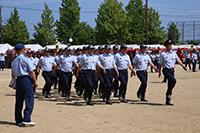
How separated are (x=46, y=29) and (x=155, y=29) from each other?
15.4m

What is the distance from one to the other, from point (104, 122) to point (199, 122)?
2.34 metres

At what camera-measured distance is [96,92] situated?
2048 centimetres

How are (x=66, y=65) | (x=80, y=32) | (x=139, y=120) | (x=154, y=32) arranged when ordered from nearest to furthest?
(x=139, y=120), (x=66, y=65), (x=80, y=32), (x=154, y=32)

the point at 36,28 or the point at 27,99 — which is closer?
the point at 27,99

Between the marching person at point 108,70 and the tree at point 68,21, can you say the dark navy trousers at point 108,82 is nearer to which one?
the marching person at point 108,70

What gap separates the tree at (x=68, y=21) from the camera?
63562 millimetres

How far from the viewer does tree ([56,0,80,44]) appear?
63.6m

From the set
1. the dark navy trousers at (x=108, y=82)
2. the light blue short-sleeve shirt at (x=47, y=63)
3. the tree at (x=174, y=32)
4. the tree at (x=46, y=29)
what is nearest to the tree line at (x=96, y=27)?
the tree at (x=46, y=29)

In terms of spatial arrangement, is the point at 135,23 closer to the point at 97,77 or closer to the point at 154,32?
the point at 154,32

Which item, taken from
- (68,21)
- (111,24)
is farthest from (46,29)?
(111,24)

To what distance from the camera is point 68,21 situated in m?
63.6

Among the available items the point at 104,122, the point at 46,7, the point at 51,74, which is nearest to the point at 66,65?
the point at 51,74

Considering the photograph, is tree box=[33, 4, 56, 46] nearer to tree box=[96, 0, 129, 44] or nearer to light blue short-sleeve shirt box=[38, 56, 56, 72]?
tree box=[96, 0, 129, 44]

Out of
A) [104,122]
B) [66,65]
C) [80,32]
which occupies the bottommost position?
[104,122]
